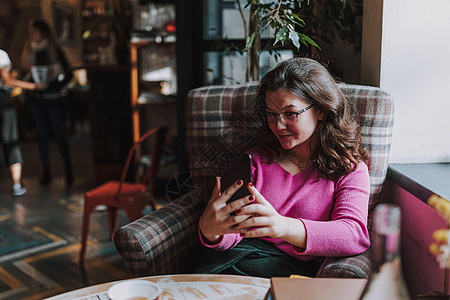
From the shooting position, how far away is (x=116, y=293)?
2.55 ft

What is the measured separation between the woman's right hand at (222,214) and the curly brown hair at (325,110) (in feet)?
1.18

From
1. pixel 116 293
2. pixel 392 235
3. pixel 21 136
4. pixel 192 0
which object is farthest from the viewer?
pixel 21 136

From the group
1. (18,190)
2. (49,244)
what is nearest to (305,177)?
(49,244)

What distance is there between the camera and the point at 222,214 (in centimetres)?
111

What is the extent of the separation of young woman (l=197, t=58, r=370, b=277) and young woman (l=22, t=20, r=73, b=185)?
3235 mm

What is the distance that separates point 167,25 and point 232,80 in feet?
5.33

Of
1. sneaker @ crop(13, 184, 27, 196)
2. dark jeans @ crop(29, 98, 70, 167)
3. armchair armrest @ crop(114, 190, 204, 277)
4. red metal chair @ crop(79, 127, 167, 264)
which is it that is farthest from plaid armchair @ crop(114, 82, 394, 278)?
dark jeans @ crop(29, 98, 70, 167)

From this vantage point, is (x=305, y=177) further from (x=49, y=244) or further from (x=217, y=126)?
(x=49, y=244)

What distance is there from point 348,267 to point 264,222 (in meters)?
0.26

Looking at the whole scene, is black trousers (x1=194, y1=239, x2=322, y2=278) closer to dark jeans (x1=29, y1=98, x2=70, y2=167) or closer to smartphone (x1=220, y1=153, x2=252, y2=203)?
smartphone (x1=220, y1=153, x2=252, y2=203)

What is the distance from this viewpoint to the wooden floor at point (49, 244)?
2.36 meters

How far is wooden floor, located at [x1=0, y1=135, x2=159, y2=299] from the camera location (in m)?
2.36

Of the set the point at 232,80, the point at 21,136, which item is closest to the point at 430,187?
the point at 232,80

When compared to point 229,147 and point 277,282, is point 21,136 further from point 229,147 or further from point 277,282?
point 277,282
